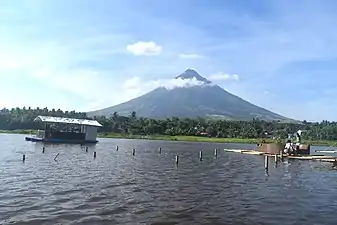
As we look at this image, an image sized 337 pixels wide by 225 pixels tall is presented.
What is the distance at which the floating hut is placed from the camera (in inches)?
3211

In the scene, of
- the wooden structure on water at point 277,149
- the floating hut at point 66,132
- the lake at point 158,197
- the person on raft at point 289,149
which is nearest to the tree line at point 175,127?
the floating hut at point 66,132

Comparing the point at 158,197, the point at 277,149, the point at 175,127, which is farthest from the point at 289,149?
the point at 175,127

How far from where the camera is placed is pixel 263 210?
21.1 meters

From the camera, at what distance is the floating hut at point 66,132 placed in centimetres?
8156

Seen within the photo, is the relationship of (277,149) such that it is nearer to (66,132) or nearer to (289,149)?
(289,149)

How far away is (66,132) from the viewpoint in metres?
82.9

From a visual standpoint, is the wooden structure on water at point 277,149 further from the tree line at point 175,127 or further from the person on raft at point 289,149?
the tree line at point 175,127

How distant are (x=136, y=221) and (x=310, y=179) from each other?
22872 millimetres

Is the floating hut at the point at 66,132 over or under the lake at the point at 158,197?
over

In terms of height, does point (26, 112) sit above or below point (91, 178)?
above

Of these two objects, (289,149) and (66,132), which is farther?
(66,132)

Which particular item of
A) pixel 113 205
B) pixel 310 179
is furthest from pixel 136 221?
pixel 310 179

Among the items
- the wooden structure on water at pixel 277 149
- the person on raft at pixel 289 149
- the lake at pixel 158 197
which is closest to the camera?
the lake at pixel 158 197

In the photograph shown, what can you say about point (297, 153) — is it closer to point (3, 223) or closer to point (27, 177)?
point (27, 177)
